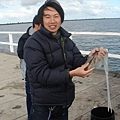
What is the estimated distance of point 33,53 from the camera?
7.15 feet

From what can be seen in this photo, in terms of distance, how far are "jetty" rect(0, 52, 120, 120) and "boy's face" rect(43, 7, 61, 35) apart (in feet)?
6.82

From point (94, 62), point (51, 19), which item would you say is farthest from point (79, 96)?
point (51, 19)

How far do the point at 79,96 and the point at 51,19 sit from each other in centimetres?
298

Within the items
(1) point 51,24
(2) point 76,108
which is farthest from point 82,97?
(1) point 51,24

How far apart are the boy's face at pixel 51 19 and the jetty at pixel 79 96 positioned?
2.08 meters

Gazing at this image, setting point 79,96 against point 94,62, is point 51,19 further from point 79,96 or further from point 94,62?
point 79,96

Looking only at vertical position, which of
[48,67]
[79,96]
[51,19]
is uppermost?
[51,19]

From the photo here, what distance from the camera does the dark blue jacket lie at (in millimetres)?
2166

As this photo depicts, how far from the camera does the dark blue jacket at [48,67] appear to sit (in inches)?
85.3

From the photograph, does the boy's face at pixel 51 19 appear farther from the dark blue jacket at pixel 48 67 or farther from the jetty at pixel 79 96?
the jetty at pixel 79 96

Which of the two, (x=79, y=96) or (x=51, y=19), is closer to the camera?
(x=51, y=19)

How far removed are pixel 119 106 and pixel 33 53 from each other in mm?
2607

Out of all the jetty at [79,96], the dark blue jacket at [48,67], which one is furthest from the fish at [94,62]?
the jetty at [79,96]

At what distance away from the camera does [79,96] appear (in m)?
4.99
